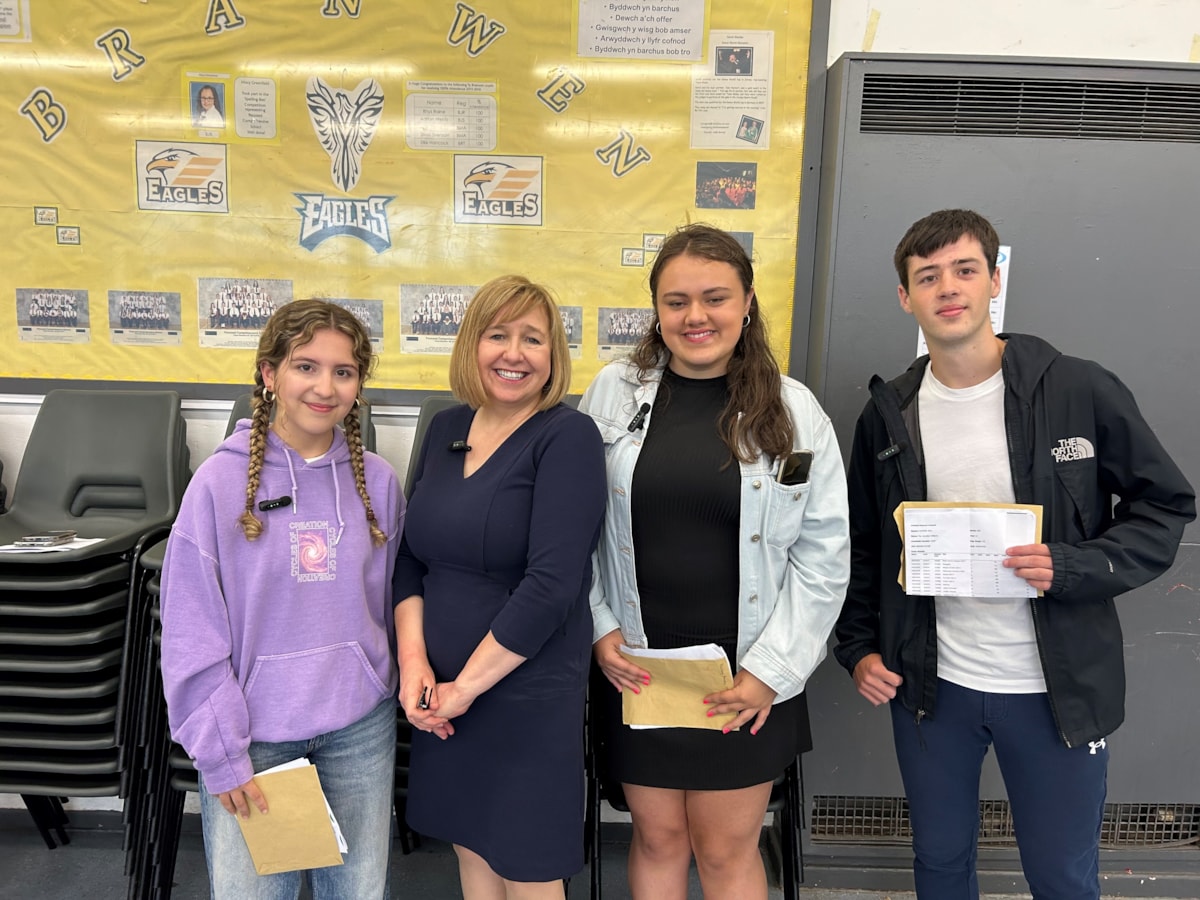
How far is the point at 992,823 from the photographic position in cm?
221

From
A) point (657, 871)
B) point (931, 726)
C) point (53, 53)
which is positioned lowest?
point (657, 871)

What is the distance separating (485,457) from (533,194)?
1201mm

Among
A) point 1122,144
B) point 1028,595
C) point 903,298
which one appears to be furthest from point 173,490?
point 1122,144

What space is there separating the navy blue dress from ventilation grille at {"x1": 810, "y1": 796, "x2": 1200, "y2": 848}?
4.06 feet

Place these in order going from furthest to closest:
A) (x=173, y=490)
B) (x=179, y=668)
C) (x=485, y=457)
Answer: (x=173, y=490), (x=485, y=457), (x=179, y=668)

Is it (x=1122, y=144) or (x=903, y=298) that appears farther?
(x=1122, y=144)

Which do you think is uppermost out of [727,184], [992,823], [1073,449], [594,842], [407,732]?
[727,184]

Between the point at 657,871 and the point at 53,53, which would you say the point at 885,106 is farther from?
the point at 53,53

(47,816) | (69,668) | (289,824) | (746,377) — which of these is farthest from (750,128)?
(47,816)

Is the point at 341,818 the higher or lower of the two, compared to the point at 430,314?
lower

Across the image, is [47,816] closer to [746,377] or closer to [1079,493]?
[746,377]

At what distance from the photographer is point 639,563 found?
1372 millimetres

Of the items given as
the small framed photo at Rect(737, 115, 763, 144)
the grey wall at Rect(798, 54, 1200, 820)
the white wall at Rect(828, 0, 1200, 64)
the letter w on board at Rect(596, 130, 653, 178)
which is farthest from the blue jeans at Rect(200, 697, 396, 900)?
the white wall at Rect(828, 0, 1200, 64)

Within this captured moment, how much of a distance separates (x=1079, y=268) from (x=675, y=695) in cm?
171
